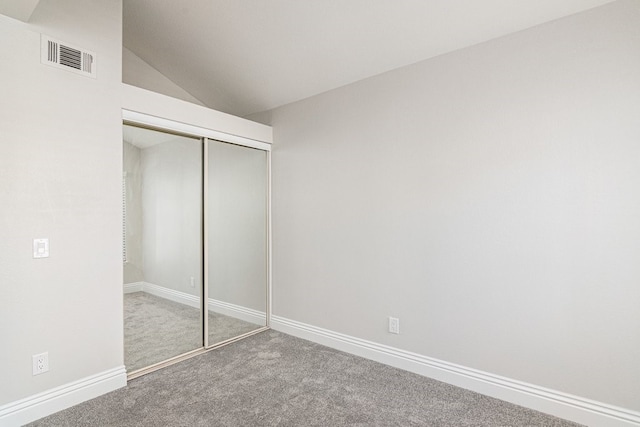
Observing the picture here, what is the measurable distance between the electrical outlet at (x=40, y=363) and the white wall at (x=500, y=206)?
2.13m

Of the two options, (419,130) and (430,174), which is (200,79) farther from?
(430,174)

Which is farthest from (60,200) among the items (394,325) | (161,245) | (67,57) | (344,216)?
(394,325)

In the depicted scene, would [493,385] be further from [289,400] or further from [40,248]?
[40,248]

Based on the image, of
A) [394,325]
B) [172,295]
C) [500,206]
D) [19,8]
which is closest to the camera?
[19,8]

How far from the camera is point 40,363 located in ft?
6.84

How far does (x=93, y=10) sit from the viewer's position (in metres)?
2.36

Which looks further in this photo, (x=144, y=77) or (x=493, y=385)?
(x=144, y=77)

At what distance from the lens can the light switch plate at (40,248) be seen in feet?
6.83

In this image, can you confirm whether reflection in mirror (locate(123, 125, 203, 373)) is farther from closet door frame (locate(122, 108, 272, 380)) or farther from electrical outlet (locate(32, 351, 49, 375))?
electrical outlet (locate(32, 351, 49, 375))

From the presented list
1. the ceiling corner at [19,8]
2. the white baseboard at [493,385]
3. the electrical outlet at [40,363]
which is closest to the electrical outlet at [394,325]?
the white baseboard at [493,385]

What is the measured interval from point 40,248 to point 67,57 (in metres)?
1.30

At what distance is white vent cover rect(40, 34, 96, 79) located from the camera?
6.98 feet

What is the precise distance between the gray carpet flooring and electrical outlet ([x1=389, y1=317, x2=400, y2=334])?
1.01 ft

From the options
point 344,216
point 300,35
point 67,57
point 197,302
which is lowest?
point 197,302
